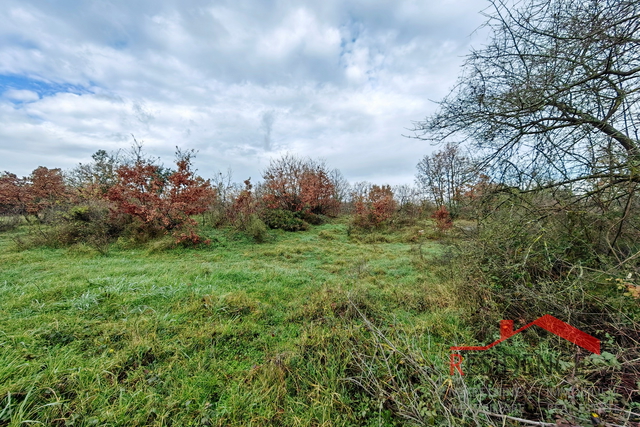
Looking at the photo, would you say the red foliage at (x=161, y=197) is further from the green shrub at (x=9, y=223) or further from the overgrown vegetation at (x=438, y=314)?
the green shrub at (x=9, y=223)

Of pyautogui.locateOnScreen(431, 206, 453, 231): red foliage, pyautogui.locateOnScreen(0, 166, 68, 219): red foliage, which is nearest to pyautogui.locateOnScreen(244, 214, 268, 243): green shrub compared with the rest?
pyautogui.locateOnScreen(431, 206, 453, 231): red foliage

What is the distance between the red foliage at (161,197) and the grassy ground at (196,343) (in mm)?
3764

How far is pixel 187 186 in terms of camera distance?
9219mm

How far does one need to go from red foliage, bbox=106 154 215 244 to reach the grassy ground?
3.76 meters

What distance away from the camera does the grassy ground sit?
1.80 meters

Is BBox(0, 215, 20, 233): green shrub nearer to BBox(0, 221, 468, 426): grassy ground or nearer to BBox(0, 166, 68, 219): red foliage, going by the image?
BBox(0, 166, 68, 219): red foliage

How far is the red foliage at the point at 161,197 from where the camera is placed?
27.7 ft

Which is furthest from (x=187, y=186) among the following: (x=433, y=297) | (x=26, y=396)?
(x=433, y=297)

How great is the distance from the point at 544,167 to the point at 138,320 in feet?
20.7

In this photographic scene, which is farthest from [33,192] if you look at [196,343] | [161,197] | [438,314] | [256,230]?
[438,314]

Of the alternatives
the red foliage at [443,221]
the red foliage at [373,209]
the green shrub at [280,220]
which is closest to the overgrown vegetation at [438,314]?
the red foliage at [443,221]

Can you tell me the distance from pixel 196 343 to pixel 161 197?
8613 millimetres

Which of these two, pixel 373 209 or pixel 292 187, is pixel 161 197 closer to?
pixel 292 187

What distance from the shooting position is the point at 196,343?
261 centimetres
